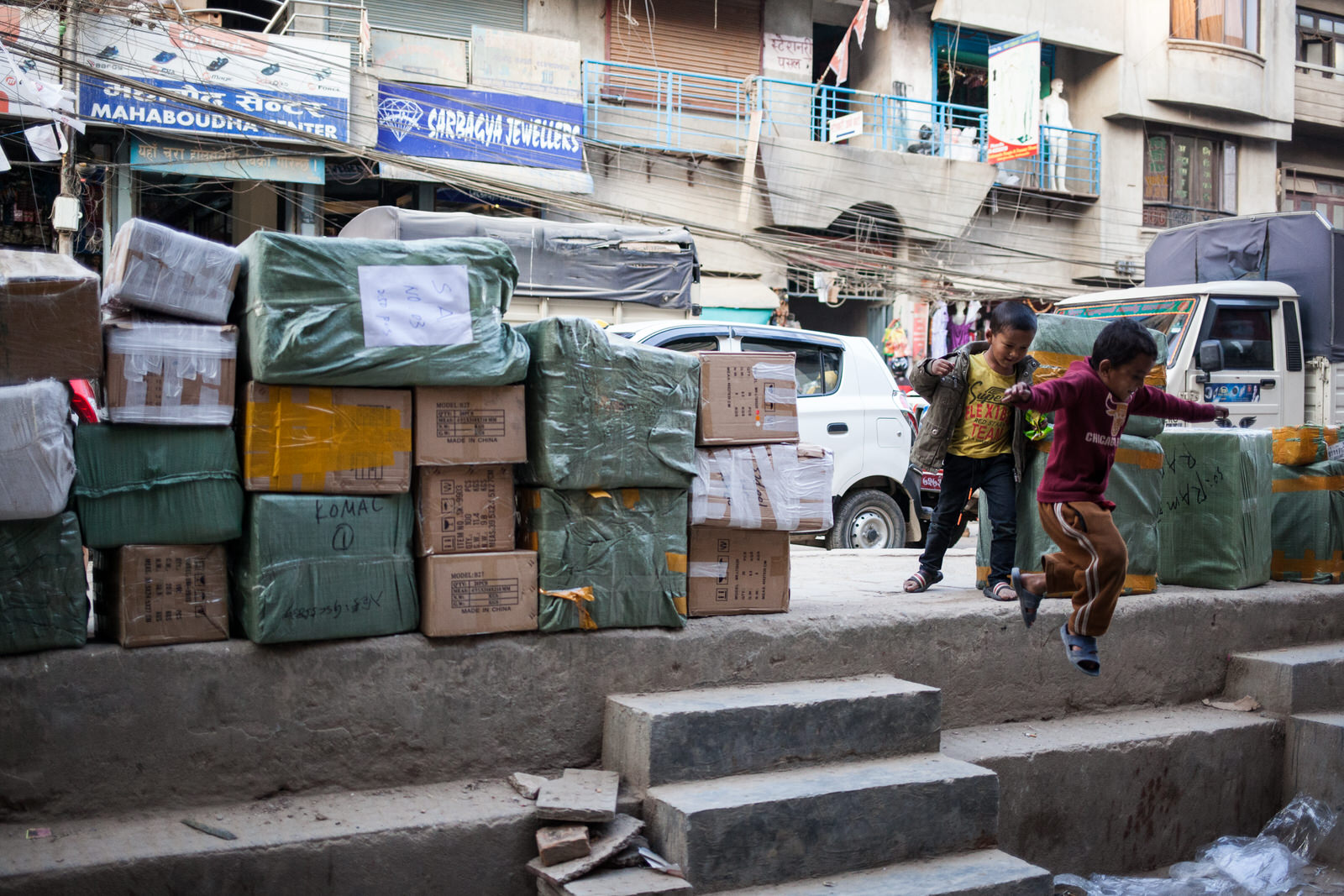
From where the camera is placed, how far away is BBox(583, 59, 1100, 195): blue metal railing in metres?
15.3

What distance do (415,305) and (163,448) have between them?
2.94 feet

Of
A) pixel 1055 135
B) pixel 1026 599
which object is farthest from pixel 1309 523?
pixel 1055 135

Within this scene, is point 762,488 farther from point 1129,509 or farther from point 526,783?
point 1129,509

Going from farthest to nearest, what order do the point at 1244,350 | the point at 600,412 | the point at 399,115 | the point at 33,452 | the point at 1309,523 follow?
the point at 399,115 < the point at 1244,350 < the point at 1309,523 < the point at 600,412 < the point at 33,452

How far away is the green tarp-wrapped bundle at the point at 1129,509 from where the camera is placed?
5.09m

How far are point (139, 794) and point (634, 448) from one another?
1914 mm

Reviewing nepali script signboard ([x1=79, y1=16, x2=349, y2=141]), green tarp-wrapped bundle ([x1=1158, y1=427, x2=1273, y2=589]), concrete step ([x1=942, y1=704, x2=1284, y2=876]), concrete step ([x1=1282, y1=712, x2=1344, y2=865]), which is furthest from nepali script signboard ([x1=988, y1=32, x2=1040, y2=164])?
concrete step ([x1=942, y1=704, x2=1284, y2=876])

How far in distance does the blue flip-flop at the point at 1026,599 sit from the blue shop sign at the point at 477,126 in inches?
418

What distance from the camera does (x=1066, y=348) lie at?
5285 mm

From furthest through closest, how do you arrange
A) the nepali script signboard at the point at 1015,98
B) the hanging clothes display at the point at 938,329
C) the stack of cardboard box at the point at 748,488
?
the hanging clothes display at the point at 938,329, the nepali script signboard at the point at 1015,98, the stack of cardboard box at the point at 748,488

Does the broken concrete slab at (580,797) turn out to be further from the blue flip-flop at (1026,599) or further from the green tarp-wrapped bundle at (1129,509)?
the green tarp-wrapped bundle at (1129,509)

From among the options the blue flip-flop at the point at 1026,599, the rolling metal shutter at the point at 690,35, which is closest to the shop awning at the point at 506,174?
the rolling metal shutter at the point at 690,35

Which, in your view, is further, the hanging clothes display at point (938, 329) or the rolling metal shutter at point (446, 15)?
the hanging clothes display at point (938, 329)

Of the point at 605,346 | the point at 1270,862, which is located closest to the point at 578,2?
the point at 605,346
